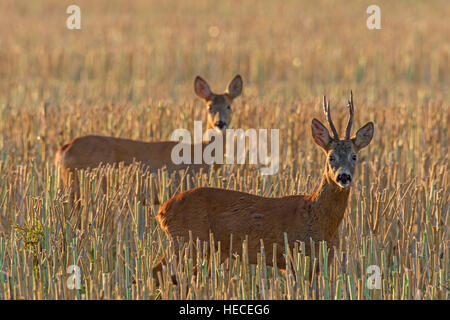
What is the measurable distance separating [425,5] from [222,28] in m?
10.0

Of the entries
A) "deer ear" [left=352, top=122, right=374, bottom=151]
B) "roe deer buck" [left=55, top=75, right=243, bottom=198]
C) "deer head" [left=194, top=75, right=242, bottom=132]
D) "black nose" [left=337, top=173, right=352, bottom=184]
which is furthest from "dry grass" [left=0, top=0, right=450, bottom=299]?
"deer head" [left=194, top=75, right=242, bottom=132]

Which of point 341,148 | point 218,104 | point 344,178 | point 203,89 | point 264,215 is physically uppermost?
point 203,89

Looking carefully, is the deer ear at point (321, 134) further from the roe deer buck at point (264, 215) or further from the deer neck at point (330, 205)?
the deer neck at point (330, 205)

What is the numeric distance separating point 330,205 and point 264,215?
0.50 m

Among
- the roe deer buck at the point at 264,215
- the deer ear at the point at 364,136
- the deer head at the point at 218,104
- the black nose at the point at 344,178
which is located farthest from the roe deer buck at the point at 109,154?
the black nose at the point at 344,178

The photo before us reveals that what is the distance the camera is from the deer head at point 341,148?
593 cm

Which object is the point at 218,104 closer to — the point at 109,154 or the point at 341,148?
the point at 109,154

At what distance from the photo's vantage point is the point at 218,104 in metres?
9.75

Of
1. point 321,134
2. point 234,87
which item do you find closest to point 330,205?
point 321,134

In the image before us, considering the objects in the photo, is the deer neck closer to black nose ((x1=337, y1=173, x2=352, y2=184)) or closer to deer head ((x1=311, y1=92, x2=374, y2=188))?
deer head ((x1=311, y1=92, x2=374, y2=188))

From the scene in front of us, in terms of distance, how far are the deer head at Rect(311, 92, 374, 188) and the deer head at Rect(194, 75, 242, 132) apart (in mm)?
3250

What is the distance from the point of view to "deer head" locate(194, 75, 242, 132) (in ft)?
31.2
